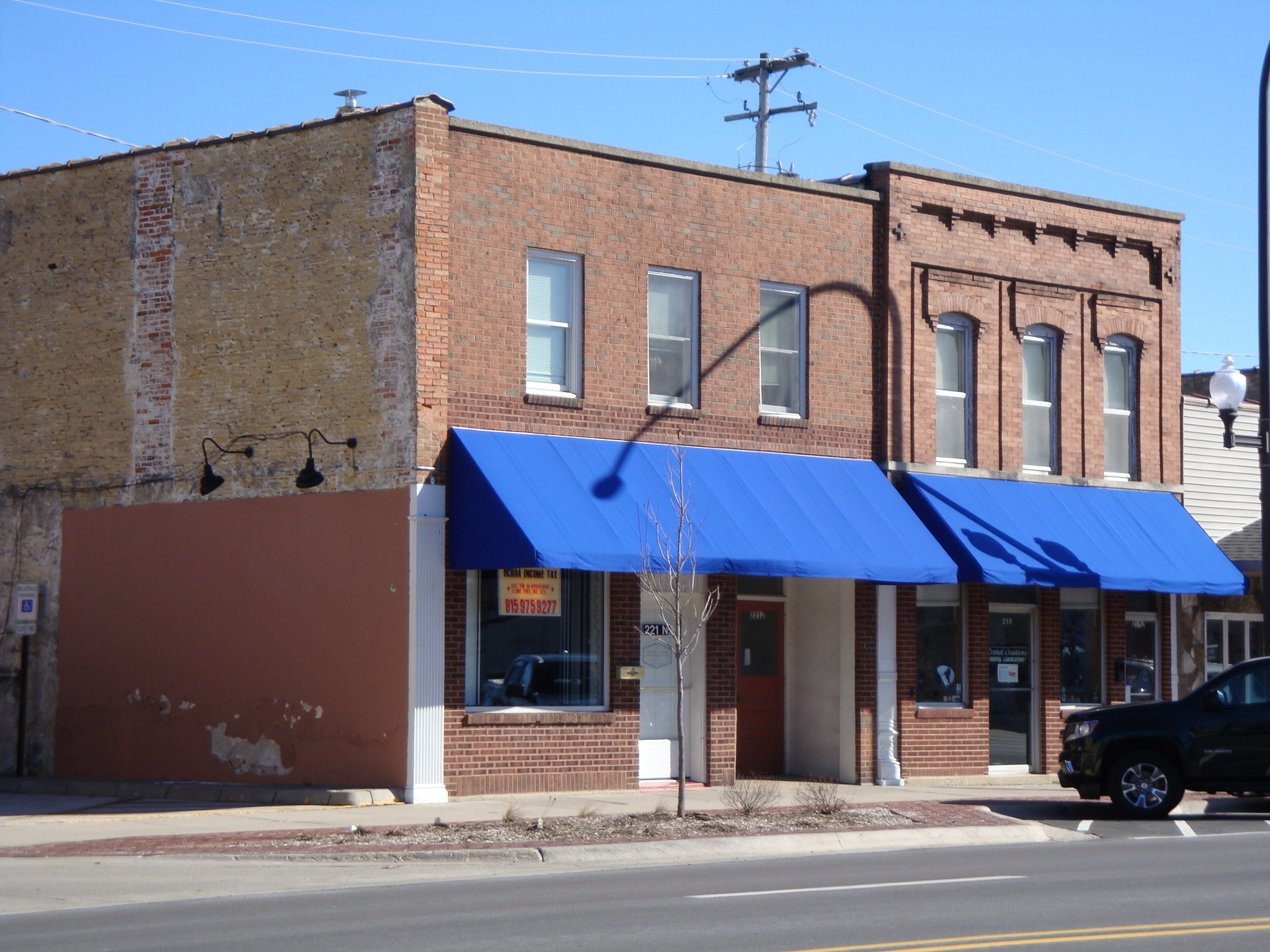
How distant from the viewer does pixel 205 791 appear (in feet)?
59.8

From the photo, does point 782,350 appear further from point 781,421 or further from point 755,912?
point 755,912

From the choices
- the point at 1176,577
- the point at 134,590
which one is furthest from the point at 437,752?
the point at 1176,577

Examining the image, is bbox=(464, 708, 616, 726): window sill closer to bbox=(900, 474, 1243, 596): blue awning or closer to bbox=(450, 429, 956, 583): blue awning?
bbox=(450, 429, 956, 583): blue awning

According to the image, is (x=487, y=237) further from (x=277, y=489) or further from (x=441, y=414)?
(x=277, y=489)

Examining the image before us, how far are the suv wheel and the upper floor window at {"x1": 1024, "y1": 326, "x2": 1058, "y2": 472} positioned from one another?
6848 millimetres

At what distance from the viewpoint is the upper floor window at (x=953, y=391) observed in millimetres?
22484

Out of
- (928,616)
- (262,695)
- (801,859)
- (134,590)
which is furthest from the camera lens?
(928,616)

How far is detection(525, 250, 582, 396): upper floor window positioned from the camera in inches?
758

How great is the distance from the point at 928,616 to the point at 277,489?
344 inches

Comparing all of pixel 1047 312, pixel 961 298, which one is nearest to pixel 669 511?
pixel 961 298

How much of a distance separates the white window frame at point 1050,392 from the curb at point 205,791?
10.8 m

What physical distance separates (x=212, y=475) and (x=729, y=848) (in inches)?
325

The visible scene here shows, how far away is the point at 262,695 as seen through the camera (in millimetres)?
18969

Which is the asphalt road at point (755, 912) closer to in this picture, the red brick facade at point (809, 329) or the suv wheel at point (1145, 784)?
the suv wheel at point (1145, 784)
